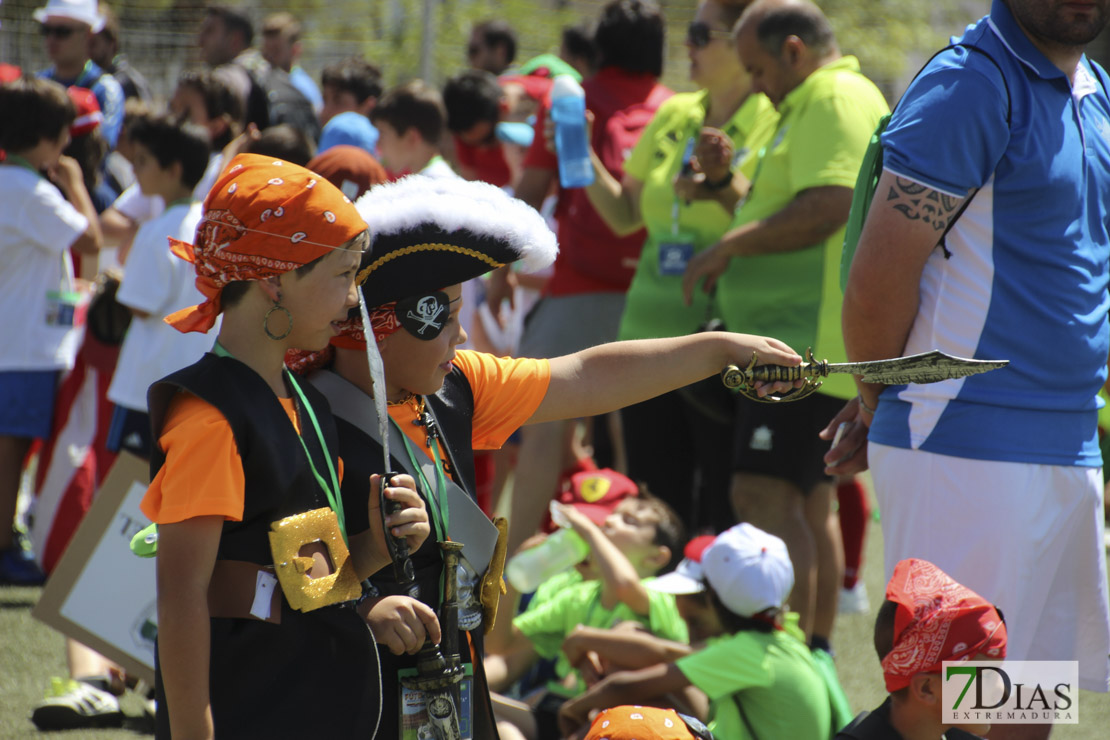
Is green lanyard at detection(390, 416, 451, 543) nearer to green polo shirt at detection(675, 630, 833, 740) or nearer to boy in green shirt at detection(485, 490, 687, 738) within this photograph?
green polo shirt at detection(675, 630, 833, 740)

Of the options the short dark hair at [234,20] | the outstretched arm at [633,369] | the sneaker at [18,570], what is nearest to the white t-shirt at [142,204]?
the sneaker at [18,570]

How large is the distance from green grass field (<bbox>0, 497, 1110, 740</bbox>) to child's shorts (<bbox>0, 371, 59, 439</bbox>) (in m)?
0.72

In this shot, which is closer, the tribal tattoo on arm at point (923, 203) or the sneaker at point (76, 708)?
the tribal tattoo on arm at point (923, 203)

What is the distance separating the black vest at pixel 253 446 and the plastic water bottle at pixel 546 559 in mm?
2436

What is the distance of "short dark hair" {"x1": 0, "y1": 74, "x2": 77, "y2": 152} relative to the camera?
5.48m

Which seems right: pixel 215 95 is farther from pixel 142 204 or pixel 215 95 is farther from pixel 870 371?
pixel 870 371

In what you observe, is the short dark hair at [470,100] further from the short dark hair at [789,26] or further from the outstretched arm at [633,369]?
the outstretched arm at [633,369]

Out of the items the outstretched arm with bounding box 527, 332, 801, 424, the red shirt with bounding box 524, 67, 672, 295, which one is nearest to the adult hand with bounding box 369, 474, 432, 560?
the outstretched arm with bounding box 527, 332, 801, 424

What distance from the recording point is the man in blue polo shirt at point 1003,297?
2.73m

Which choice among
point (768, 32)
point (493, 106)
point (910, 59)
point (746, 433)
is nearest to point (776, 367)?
point (746, 433)

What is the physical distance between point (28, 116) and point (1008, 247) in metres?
4.34

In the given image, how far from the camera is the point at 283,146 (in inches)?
195

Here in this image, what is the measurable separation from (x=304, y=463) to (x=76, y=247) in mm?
4400

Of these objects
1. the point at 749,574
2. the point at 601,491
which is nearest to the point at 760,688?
the point at 749,574
